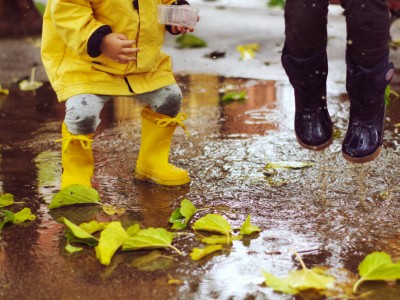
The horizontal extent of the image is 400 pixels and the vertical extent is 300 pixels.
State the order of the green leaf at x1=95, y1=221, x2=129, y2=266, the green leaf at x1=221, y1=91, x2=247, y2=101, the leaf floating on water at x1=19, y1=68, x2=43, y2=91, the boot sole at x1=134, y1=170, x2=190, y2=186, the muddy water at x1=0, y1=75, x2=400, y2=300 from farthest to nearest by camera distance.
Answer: the leaf floating on water at x1=19, y1=68, x2=43, y2=91, the green leaf at x1=221, y1=91, x2=247, y2=101, the boot sole at x1=134, y1=170, x2=190, y2=186, the green leaf at x1=95, y1=221, x2=129, y2=266, the muddy water at x1=0, y1=75, x2=400, y2=300

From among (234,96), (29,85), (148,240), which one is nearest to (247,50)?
(234,96)

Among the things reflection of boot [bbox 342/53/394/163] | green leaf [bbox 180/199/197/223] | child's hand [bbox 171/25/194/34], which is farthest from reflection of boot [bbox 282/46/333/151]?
green leaf [bbox 180/199/197/223]

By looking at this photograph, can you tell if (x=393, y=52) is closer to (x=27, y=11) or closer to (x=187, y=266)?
(x=27, y=11)

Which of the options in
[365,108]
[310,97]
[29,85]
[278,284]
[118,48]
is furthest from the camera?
[29,85]

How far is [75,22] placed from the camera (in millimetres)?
3287

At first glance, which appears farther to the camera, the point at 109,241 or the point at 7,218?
the point at 7,218

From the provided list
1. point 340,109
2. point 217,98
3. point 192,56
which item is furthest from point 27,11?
point 340,109

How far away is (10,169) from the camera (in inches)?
153

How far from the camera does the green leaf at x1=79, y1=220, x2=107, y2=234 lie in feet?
9.92

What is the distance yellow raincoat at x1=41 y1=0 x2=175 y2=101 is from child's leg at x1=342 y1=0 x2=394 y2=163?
80cm

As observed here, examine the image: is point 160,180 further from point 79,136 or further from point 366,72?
point 366,72

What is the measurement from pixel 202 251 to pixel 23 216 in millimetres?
777

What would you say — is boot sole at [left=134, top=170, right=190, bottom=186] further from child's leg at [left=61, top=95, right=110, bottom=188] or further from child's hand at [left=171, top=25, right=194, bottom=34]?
child's hand at [left=171, top=25, right=194, bottom=34]

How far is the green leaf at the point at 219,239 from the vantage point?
2.92 m
